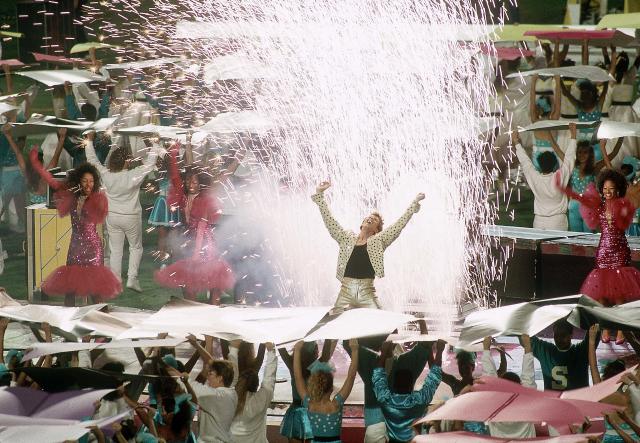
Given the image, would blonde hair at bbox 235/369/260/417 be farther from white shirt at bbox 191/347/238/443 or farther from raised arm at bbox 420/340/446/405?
raised arm at bbox 420/340/446/405

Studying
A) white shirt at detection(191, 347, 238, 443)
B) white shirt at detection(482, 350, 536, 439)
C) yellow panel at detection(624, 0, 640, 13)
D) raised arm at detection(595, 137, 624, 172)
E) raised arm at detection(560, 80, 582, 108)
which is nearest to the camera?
white shirt at detection(482, 350, 536, 439)

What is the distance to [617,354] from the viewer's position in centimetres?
1553

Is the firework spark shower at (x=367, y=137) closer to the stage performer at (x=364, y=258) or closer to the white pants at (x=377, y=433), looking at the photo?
the stage performer at (x=364, y=258)

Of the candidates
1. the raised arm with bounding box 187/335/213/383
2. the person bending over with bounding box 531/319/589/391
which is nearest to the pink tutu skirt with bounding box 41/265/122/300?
the raised arm with bounding box 187/335/213/383

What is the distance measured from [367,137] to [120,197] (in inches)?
125

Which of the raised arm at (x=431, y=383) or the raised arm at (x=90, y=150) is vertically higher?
the raised arm at (x=90, y=150)

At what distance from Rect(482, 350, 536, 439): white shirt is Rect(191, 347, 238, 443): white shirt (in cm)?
197

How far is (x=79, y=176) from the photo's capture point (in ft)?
53.8

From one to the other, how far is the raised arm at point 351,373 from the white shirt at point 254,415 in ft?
1.85

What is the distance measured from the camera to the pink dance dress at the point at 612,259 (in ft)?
50.1

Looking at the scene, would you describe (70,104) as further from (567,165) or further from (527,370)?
(527,370)

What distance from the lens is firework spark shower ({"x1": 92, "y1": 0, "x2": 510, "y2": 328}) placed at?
1741 cm

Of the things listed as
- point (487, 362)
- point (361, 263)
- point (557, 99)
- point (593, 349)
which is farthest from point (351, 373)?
point (557, 99)

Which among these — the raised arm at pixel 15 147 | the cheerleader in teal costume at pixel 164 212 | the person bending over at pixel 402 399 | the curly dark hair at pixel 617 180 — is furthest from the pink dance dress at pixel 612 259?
the raised arm at pixel 15 147
